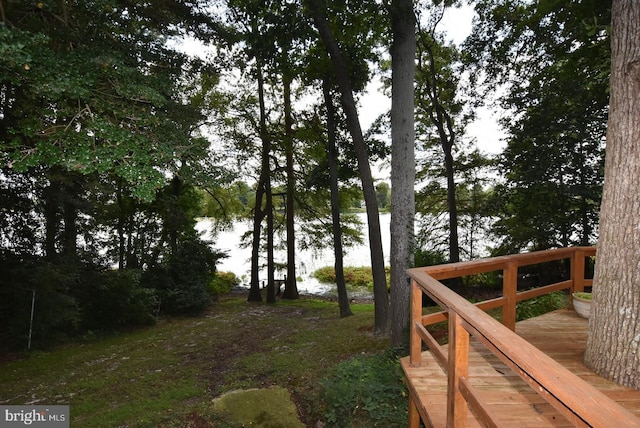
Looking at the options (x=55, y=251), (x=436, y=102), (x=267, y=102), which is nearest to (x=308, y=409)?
(x=55, y=251)

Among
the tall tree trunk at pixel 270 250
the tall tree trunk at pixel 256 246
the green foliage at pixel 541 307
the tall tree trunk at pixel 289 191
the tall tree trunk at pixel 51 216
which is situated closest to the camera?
the green foliage at pixel 541 307

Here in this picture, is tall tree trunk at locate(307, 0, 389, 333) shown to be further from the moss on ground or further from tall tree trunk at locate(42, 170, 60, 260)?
tall tree trunk at locate(42, 170, 60, 260)

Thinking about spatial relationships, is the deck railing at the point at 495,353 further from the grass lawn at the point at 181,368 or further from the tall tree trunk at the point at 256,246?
the tall tree trunk at the point at 256,246

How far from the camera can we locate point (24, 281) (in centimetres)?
757

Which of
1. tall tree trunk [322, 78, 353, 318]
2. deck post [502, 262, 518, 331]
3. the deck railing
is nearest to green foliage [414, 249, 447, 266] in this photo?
tall tree trunk [322, 78, 353, 318]

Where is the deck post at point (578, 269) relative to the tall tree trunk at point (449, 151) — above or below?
below

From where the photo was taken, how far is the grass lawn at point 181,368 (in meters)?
4.34

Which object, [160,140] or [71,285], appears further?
[71,285]

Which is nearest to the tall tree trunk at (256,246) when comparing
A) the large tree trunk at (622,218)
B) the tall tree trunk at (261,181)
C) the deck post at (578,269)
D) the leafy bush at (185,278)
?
the tall tree trunk at (261,181)

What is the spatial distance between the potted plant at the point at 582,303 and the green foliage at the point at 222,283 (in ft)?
42.9

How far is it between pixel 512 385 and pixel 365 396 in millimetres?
1872

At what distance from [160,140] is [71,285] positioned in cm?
672

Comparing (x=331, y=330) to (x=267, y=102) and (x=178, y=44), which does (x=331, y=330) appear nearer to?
(x=178, y=44)

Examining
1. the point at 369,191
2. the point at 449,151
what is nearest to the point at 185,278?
the point at 369,191
